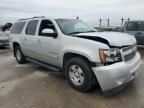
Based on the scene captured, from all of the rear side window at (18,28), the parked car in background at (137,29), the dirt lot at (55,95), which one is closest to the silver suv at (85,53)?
the dirt lot at (55,95)

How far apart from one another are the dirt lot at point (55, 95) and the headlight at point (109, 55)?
Result: 84 cm

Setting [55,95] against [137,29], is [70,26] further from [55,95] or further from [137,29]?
[137,29]

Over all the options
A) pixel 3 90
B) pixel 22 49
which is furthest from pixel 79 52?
pixel 22 49

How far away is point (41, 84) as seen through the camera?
464 cm

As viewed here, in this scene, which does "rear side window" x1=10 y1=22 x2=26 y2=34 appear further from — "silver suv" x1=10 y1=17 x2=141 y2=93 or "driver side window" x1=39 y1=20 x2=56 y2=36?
"driver side window" x1=39 y1=20 x2=56 y2=36

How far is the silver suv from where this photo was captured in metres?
3.46

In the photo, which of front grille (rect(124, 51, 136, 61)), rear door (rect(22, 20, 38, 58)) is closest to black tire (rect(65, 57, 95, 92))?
front grille (rect(124, 51, 136, 61))

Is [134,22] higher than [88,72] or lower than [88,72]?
higher

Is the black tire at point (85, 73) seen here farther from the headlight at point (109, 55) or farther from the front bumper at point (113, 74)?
the headlight at point (109, 55)

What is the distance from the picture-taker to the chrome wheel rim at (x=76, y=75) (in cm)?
396

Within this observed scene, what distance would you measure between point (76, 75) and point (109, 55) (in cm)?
101

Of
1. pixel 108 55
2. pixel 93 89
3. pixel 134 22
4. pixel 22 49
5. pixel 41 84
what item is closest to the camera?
pixel 108 55

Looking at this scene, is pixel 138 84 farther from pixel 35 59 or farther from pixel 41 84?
pixel 35 59

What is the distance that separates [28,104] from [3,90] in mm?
1112
